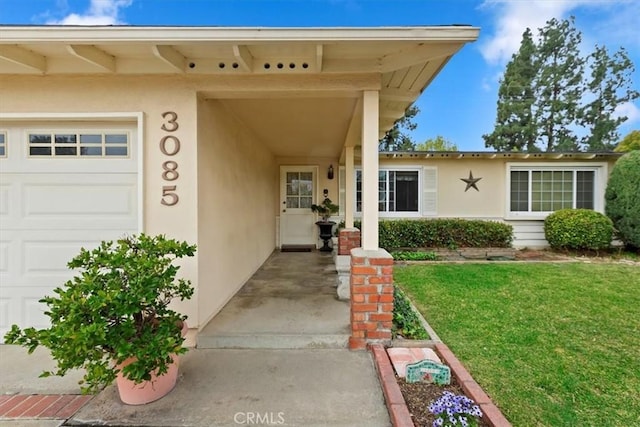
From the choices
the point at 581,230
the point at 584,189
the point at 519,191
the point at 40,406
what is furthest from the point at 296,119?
the point at 584,189

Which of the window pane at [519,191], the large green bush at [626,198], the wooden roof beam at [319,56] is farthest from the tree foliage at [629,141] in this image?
the wooden roof beam at [319,56]

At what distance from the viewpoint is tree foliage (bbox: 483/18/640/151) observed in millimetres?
18047

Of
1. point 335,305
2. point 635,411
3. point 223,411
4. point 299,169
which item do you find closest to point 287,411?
point 223,411

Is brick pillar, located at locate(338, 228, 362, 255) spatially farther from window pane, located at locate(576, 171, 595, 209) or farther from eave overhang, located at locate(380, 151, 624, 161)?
window pane, located at locate(576, 171, 595, 209)

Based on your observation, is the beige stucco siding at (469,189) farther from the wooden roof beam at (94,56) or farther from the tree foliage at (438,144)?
the tree foliage at (438,144)

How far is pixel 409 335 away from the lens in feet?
9.42

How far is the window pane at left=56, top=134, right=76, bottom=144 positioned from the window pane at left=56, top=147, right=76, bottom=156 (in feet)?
0.19

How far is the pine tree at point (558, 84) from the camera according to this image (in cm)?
1817

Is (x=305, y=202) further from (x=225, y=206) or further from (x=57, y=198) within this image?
(x=57, y=198)

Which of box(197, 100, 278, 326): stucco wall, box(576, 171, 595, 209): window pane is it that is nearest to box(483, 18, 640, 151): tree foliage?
box(576, 171, 595, 209): window pane

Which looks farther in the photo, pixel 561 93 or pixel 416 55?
pixel 561 93

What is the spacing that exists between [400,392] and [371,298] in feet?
2.60

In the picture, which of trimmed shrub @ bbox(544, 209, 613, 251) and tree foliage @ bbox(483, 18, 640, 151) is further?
tree foliage @ bbox(483, 18, 640, 151)

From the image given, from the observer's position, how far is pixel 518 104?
19.3m
